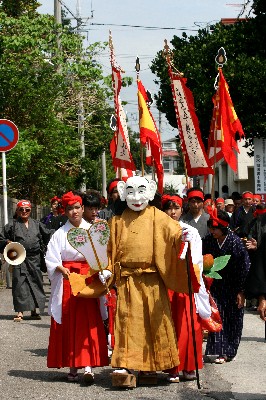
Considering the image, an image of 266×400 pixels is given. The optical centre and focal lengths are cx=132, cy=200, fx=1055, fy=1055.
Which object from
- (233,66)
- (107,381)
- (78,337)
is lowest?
(107,381)

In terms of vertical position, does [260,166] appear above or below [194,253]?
above

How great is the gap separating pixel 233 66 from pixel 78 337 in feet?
64.6

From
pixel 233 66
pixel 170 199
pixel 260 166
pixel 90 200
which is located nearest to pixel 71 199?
pixel 90 200

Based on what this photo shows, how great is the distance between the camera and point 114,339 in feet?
30.4

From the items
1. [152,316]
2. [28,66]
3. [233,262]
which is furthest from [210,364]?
[28,66]

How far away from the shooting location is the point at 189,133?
15.3m

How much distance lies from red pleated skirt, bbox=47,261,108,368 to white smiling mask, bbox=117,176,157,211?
0.85 metres

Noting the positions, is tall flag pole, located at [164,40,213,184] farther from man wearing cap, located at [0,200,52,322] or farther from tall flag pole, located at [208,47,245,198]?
man wearing cap, located at [0,200,52,322]

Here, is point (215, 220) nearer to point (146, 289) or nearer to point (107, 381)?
point (146, 289)

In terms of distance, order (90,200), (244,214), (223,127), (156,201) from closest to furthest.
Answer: (156,201), (90,200), (223,127), (244,214)

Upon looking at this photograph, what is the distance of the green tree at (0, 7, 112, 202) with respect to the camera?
888 inches

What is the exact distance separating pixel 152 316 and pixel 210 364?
186cm

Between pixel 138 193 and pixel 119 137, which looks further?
pixel 119 137

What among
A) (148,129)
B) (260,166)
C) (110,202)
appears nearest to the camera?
(110,202)
